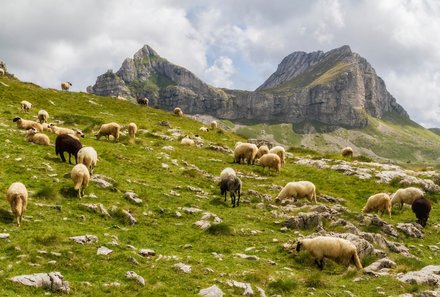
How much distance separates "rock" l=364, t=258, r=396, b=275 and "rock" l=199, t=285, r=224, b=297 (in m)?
6.94

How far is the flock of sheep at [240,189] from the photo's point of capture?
1767 cm

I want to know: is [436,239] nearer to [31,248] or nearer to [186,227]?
[186,227]

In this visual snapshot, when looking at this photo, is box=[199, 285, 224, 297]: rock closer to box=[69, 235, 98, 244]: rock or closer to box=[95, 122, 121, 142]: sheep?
box=[69, 235, 98, 244]: rock

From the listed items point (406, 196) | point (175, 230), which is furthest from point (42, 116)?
point (406, 196)

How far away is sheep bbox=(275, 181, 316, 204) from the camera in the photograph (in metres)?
28.1

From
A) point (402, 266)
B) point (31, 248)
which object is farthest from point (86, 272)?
point (402, 266)

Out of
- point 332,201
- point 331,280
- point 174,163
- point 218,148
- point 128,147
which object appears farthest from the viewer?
point 218,148

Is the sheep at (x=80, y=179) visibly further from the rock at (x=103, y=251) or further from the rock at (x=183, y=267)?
the rock at (x=183, y=267)

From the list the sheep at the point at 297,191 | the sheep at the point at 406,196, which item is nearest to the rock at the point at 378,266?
the sheep at the point at 297,191

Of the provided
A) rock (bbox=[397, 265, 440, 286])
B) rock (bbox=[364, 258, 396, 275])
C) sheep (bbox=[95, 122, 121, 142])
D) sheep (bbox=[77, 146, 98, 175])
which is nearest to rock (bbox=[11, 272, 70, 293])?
rock (bbox=[364, 258, 396, 275])

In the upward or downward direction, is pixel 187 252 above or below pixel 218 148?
below

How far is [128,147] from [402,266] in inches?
1021

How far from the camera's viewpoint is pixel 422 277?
16.3 metres

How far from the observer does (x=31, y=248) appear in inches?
573
